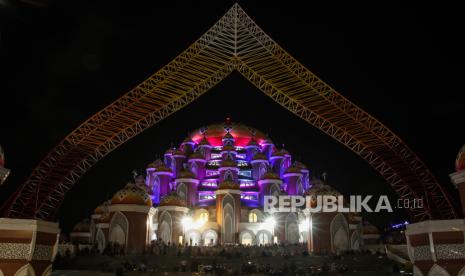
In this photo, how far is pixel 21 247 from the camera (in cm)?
2138

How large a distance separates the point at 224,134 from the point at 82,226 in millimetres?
19951

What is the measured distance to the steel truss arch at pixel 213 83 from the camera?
37062mm

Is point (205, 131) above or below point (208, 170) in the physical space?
above

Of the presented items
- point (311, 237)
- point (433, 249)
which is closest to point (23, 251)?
point (433, 249)

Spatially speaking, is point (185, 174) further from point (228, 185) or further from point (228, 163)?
point (228, 185)

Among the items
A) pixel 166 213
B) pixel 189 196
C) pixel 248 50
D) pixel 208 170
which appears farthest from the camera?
pixel 208 170

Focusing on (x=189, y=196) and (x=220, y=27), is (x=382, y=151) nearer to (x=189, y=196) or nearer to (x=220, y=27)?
(x=220, y=27)

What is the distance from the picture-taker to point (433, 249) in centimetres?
2050

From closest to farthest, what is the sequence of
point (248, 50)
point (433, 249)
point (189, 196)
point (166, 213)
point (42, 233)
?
point (433, 249) → point (42, 233) → point (248, 50) → point (166, 213) → point (189, 196)

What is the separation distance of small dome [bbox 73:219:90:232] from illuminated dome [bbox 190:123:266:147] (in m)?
16.0

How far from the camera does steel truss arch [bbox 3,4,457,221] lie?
122 feet

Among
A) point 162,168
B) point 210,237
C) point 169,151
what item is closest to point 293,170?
point 210,237

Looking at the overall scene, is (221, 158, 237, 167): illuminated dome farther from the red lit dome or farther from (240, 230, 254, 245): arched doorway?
(240, 230, 254, 245): arched doorway

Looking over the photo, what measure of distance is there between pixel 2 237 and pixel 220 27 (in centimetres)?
2490
